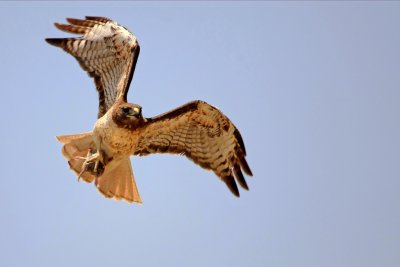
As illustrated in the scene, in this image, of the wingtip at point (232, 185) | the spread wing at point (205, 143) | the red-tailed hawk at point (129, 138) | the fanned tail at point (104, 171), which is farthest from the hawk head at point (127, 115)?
the wingtip at point (232, 185)

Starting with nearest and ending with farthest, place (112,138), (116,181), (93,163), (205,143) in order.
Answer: (112,138)
(93,163)
(116,181)
(205,143)

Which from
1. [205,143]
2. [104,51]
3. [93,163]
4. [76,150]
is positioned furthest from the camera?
[104,51]

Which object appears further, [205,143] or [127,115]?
[205,143]

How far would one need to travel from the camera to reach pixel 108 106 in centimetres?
1080

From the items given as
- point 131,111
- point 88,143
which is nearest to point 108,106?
point 88,143

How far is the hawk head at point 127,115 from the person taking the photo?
9461 mm

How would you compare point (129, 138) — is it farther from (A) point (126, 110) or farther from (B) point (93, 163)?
(B) point (93, 163)

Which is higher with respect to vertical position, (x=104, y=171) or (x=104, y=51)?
(x=104, y=51)

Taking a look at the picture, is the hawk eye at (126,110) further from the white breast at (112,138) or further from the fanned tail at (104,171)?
the fanned tail at (104,171)

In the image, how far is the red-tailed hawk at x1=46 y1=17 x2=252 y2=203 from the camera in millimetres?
10141

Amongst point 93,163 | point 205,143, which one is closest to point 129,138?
point 93,163

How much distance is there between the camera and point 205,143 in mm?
10812

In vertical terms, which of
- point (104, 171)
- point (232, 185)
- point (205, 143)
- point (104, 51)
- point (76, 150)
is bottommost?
point (232, 185)

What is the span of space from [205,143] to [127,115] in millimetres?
1866
